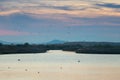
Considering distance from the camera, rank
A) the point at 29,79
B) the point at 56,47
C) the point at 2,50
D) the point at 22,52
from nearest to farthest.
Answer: the point at 29,79, the point at 2,50, the point at 22,52, the point at 56,47

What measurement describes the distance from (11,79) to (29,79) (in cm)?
156

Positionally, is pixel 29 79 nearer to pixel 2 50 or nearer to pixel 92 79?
pixel 92 79

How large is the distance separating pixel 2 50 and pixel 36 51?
57.9ft

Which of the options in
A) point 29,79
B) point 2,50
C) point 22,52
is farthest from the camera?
point 22,52

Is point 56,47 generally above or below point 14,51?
below

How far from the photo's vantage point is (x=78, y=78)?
3681 centimetres

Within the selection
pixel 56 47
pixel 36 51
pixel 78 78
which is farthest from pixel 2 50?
pixel 78 78

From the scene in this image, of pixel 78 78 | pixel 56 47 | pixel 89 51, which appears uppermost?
pixel 78 78

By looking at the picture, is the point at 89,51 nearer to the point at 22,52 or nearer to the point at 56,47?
the point at 22,52

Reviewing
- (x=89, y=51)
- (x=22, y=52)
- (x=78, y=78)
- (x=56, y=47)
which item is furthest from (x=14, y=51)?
(x=78, y=78)

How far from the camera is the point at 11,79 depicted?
3544 cm

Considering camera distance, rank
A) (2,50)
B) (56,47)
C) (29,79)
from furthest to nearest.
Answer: (56,47) < (2,50) < (29,79)

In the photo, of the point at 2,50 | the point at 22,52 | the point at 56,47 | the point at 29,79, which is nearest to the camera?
the point at 29,79

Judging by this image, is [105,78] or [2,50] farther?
[2,50]
